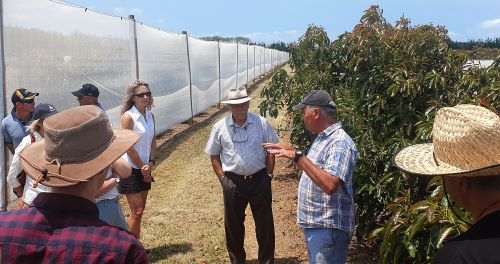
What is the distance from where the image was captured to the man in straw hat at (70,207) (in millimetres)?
1432

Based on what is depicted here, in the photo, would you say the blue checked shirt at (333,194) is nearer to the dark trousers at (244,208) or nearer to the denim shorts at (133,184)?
the dark trousers at (244,208)

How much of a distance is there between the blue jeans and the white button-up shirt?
116 cm

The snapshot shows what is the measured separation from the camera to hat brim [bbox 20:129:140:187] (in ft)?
5.01

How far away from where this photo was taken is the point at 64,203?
151 centimetres

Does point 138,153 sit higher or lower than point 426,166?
lower

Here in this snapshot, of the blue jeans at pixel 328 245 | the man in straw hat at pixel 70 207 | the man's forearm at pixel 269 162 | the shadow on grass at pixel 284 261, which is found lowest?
the shadow on grass at pixel 284 261

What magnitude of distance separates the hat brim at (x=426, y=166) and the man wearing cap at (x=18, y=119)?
3.63 m

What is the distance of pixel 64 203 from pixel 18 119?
134 inches

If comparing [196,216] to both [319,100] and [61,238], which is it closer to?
[319,100]

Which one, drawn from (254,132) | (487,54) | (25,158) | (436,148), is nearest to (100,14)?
(254,132)

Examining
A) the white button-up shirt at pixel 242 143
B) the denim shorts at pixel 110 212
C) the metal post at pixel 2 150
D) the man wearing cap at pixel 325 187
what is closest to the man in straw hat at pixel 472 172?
the man wearing cap at pixel 325 187

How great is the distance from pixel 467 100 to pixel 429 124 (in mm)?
369

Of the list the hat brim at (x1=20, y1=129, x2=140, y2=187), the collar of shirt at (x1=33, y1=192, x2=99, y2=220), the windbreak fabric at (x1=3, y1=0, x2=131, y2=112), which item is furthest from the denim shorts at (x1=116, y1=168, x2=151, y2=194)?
the collar of shirt at (x1=33, y1=192, x2=99, y2=220)

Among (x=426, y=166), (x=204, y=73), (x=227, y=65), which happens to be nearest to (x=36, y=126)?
(x=426, y=166)
